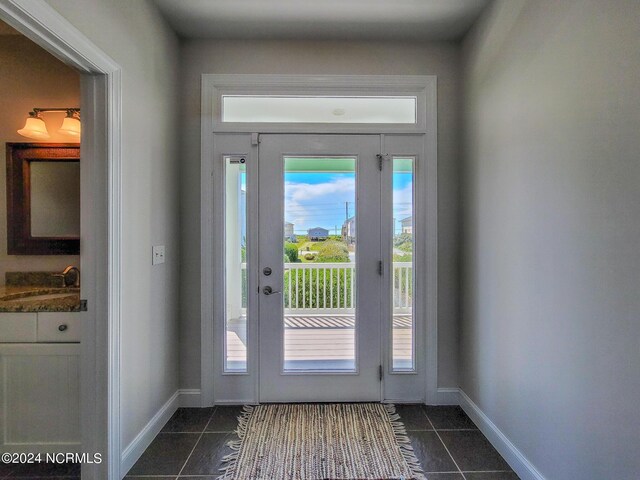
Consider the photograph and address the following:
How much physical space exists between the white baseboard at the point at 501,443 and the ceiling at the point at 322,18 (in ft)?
8.56

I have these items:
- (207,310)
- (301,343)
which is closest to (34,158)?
(207,310)

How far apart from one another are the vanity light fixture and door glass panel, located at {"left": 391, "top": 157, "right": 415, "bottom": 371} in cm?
221

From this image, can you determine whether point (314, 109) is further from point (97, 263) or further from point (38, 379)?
point (38, 379)

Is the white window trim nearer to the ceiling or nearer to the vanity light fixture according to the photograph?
the ceiling

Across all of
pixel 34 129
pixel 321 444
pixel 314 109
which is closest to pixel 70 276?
pixel 34 129

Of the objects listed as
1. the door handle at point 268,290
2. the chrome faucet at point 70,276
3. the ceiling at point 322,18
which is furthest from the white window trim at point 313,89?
the chrome faucet at point 70,276

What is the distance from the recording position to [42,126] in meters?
2.12

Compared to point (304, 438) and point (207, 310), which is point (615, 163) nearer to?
point (304, 438)

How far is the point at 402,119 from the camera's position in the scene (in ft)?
8.08

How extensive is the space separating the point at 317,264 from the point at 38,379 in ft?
5.68

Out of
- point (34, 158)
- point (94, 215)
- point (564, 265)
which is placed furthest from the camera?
point (34, 158)

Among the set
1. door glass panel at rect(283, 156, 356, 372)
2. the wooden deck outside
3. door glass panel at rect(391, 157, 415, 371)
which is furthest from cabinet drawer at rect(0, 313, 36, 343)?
door glass panel at rect(391, 157, 415, 371)

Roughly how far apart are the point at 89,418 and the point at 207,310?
921 millimetres

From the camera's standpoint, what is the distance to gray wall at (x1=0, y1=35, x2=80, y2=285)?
2.14 m
